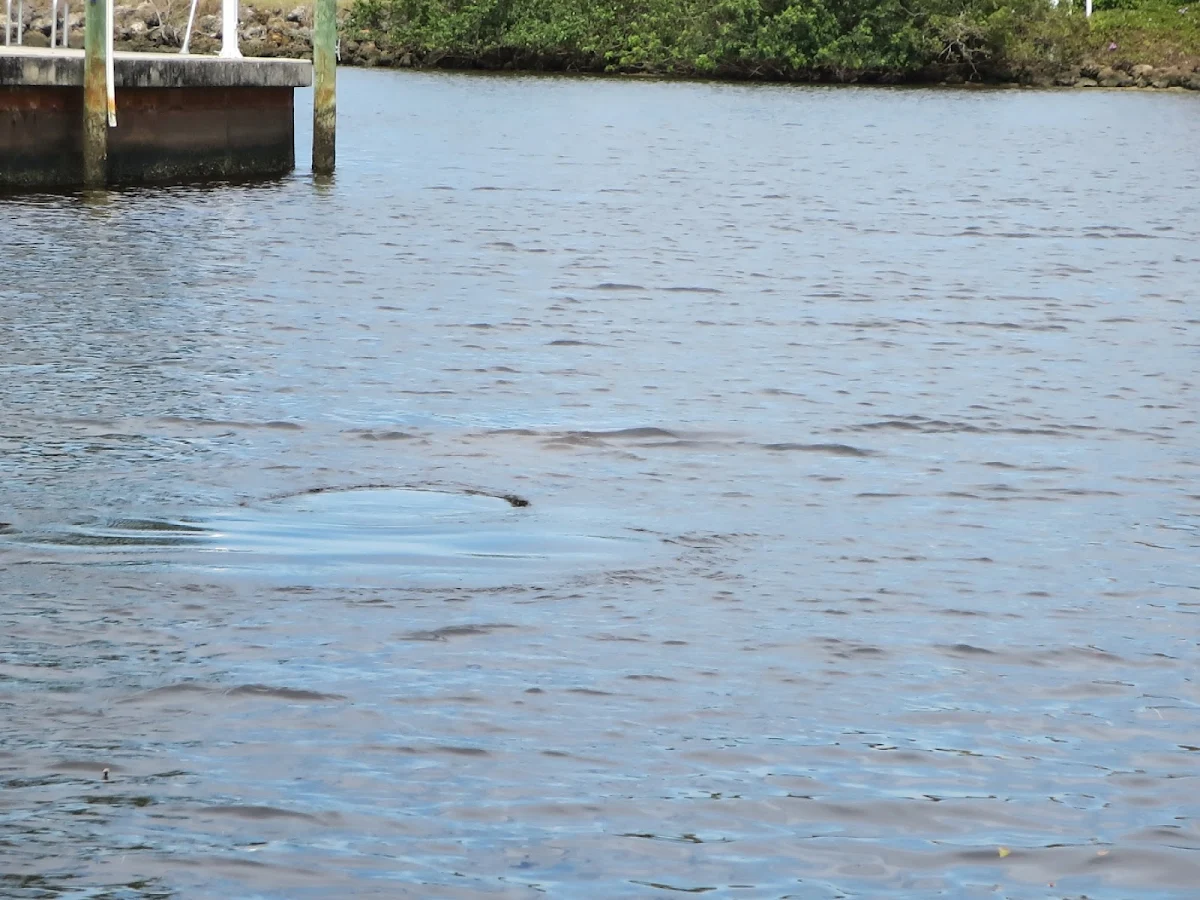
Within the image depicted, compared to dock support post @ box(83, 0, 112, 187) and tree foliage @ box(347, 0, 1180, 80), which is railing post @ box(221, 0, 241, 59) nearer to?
dock support post @ box(83, 0, 112, 187)

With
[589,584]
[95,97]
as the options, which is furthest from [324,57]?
[589,584]

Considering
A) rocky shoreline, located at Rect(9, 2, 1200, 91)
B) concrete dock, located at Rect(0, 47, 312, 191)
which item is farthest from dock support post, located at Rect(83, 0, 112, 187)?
rocky shoreline, located at Rect(9, 2, 1200, 91)

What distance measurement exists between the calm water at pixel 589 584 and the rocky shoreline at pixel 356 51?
59.8 meters

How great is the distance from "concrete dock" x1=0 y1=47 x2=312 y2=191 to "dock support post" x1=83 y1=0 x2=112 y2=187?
0.97 ft

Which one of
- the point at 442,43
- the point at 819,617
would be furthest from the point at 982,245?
the point at 442,43

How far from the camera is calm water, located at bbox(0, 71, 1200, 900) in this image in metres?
5.46

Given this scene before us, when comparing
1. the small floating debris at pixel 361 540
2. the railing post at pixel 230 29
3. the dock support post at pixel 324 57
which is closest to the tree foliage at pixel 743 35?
the railing post at pixel 230 29

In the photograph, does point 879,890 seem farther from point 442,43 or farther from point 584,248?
point 442,43

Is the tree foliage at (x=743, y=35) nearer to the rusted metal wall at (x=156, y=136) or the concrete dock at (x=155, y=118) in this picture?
the rusted metal wall at (x=156, y=136)

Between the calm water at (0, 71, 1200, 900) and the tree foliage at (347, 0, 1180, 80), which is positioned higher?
the tree foliage at (347, 0, 1180, 80)

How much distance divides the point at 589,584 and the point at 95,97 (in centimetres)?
1677

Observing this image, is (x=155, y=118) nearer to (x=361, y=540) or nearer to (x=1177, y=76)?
(x=361, y=540)

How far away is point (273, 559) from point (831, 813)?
2.89 meters

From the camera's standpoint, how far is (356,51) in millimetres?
81688
